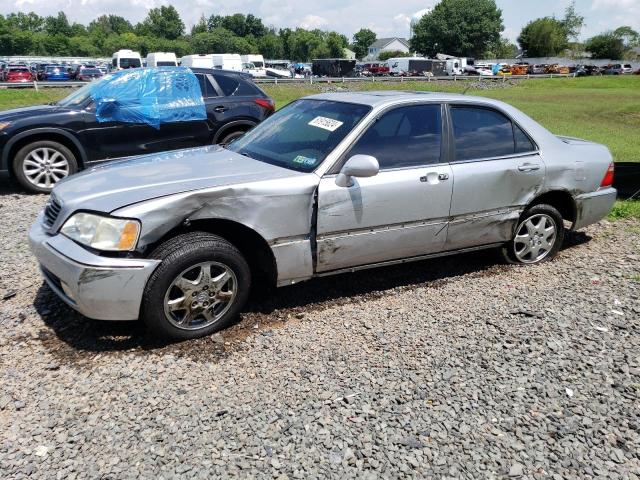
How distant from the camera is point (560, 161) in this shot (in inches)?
200

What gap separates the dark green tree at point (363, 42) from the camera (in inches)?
5655

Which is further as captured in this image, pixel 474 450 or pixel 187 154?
pixel 187 154

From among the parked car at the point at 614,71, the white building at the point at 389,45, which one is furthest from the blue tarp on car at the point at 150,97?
the white building at the point at 389,45

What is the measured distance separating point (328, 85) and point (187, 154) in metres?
34.5

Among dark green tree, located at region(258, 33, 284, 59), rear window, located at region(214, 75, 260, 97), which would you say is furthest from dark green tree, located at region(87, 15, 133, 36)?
rear window, located at region(214, 75, 260, 97)

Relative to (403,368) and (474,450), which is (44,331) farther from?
(474,450)

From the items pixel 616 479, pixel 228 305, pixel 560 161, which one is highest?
pixel 560 161

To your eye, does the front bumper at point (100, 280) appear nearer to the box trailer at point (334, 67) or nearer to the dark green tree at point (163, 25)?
the box trailer at point (334, 67)

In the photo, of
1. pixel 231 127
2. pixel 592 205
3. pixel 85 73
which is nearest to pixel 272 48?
pixel 85 73

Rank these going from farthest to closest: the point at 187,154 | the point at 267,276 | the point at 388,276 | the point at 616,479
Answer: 1. the point at 388,276
2. the point at 187,154
3. the point at 267,276
4. the point at 616,479

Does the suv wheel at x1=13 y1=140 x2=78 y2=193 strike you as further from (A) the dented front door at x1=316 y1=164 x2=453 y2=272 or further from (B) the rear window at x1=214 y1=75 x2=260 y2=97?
(A) the dented front door at x1=316 y1=164 x2=453 y2=272

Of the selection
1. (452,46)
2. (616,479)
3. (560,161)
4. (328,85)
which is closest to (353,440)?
(616,479)

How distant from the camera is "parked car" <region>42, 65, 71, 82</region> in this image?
39500mm

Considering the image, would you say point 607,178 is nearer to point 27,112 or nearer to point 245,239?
point 245,239
